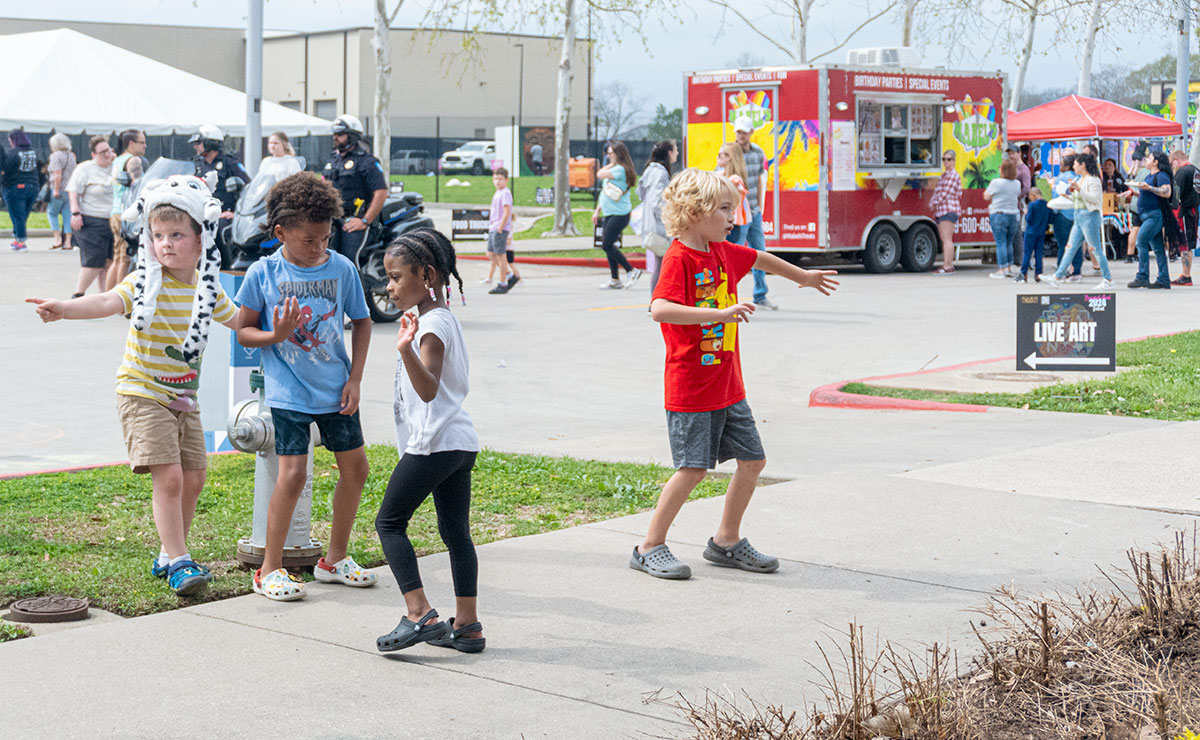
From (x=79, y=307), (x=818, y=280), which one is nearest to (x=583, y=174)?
(x=818, y=280)

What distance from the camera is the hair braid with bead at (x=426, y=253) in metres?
4.70

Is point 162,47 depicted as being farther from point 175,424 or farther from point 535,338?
point 175,424

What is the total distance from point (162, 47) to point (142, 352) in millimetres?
74455

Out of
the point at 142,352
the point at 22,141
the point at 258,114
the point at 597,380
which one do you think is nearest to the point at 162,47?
the point at 22,141

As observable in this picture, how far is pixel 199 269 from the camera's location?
5516mm

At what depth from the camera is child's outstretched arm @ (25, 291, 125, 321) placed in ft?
17.0

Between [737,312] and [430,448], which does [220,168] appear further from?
[430,448]

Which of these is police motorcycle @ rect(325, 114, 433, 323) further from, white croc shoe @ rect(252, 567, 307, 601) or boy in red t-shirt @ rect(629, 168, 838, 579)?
white croc shoe @ rect(252, 567, 307, 601)

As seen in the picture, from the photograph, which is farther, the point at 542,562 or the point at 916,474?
the point at 916,474

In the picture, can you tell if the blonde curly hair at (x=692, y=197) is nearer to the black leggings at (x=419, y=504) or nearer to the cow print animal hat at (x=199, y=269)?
the black leggings at (x=419, y=504)

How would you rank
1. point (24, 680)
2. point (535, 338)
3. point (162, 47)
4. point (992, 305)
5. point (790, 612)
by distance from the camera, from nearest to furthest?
point (24, 680), point (790, 612), point (535, 338), point (992, 305), point (162, 47)

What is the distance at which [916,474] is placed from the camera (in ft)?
25.3

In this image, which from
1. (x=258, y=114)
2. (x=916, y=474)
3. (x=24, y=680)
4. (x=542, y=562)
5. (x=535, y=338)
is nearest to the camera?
(x=24, y=680)

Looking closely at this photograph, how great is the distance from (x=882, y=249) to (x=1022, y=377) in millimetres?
11030
